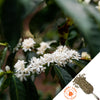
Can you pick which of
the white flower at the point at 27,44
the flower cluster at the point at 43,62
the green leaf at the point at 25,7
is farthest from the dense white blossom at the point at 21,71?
the green leaf at the point at 25,7

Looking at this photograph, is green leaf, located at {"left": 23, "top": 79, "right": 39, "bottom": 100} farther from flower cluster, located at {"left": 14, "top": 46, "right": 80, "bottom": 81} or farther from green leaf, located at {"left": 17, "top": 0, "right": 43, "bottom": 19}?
green leaf, located at {"left": 17, "top": 0, "right": 43, "bottom": 19}

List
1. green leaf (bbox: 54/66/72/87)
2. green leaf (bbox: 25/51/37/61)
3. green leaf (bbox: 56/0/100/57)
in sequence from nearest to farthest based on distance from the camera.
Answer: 1. green leaf (bbox: 56/0/100/57)
2. green leaf (bbox: 54/66/72/87)
3. green leaf (bbox: 25/51/37/61)

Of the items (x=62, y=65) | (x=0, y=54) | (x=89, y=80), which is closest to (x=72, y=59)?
(x=62, y=65)

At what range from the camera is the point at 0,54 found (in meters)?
0.87

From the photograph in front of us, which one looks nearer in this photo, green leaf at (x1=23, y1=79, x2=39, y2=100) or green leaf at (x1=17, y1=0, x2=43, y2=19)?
green leaf at (x1=17, y1=0, x2=43, y2=19)

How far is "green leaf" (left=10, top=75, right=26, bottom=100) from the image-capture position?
76cm

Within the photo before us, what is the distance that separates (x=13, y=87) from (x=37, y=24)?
0.36 m

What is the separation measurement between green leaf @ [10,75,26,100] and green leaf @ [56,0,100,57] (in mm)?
467

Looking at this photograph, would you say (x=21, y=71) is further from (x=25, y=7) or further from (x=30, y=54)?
(x=25, y=7)

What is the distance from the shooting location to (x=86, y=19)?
1.07 ft

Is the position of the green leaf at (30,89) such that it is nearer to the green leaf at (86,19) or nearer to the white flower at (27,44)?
the white flower at (27,44)

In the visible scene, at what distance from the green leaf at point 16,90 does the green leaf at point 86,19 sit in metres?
0.47

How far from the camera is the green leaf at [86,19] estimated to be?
12.1 inches

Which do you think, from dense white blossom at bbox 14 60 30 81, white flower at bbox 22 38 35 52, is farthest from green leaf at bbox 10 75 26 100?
white flower at bbox 22 38 35 52
